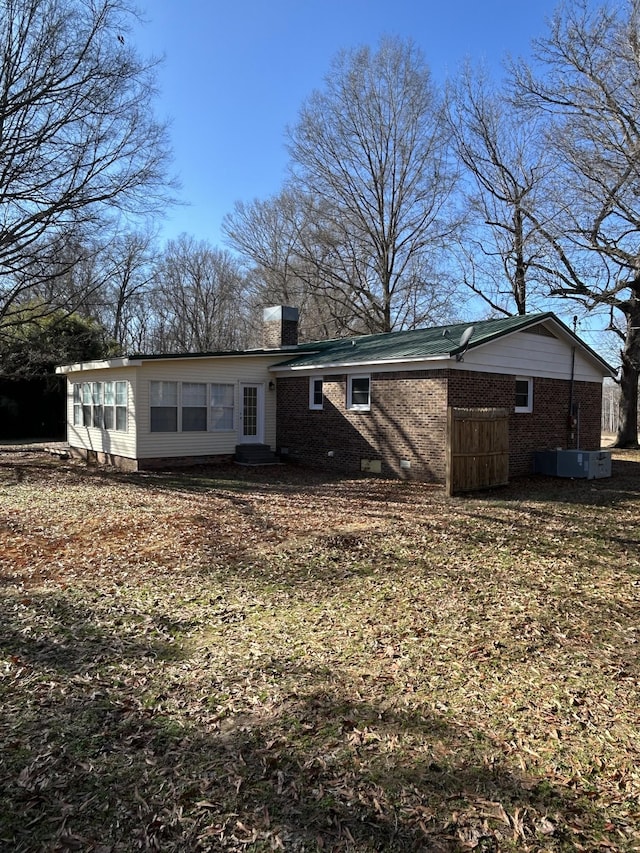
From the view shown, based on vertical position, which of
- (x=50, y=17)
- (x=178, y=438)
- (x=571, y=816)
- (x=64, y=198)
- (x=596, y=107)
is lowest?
(x=571, y=816)

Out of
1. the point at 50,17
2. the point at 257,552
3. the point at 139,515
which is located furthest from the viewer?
the point at 50,17

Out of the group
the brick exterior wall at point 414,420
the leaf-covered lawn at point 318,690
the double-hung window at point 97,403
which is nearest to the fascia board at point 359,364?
the brick exterior wall at point 414,420

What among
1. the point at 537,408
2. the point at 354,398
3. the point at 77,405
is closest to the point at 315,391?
the point at 354,398

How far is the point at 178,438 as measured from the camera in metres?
15.7

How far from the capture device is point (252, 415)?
17.4 meters

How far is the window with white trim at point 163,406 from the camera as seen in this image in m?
15.3

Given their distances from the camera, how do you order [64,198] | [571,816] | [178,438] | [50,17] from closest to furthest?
1. [571,816]
2. [50,17]
3. [64,198]
4. [178,438]

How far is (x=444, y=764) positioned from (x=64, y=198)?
14.4 metres

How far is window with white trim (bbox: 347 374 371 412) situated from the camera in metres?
14.9

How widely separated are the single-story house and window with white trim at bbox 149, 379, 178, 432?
0.09 feet

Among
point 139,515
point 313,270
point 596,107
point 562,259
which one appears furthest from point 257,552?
point 313,270

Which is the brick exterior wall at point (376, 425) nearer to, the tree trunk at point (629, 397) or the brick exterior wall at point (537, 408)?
the brick exterior wall at point (537, 408)

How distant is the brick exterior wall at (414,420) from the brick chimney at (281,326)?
117 inches

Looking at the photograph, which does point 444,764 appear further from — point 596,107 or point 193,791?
point 596,107
